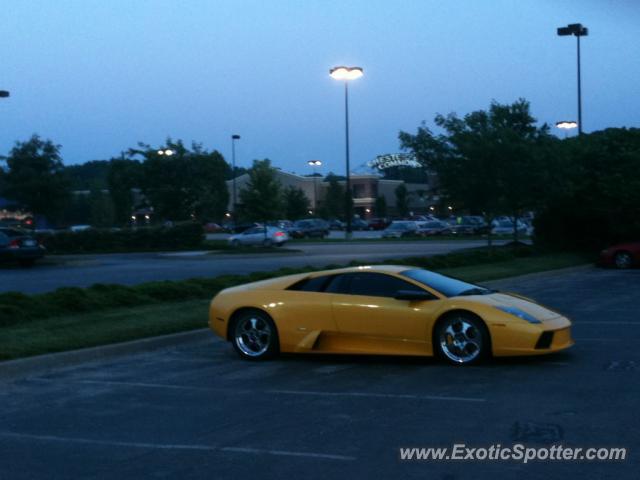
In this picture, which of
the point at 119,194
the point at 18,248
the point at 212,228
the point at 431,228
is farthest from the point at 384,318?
the point at 212,228

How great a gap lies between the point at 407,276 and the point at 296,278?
5.02ft

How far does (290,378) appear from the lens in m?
10.8

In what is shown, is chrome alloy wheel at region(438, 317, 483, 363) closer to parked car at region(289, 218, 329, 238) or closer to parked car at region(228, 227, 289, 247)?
parked car at region(228, 227, 289, 247)

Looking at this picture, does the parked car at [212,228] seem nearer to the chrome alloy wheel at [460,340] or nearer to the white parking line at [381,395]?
the chrome alloy wheel at [460,340]

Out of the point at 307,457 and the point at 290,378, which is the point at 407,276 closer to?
the point at 290,378

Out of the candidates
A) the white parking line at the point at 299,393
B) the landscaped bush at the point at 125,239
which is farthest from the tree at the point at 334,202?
the white parking line at the point at 299,393

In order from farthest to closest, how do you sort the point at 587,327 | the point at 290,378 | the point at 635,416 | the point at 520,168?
the point at 520,168
the point at 587,327
the point at 290,378
the point at 635,416

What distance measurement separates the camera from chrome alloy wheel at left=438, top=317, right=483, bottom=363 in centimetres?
1110

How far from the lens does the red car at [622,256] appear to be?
29766 mm

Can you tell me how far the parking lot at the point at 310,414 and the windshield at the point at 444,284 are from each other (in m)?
0.91

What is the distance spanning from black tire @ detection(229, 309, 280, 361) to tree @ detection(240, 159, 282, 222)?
115 ft

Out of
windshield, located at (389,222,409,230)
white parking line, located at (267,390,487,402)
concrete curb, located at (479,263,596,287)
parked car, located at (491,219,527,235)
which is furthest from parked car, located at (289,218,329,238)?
white parking line, located at (267,390,487,402)

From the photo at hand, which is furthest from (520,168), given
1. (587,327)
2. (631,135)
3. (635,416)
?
(635,416)

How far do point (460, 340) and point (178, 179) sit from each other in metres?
40.0
